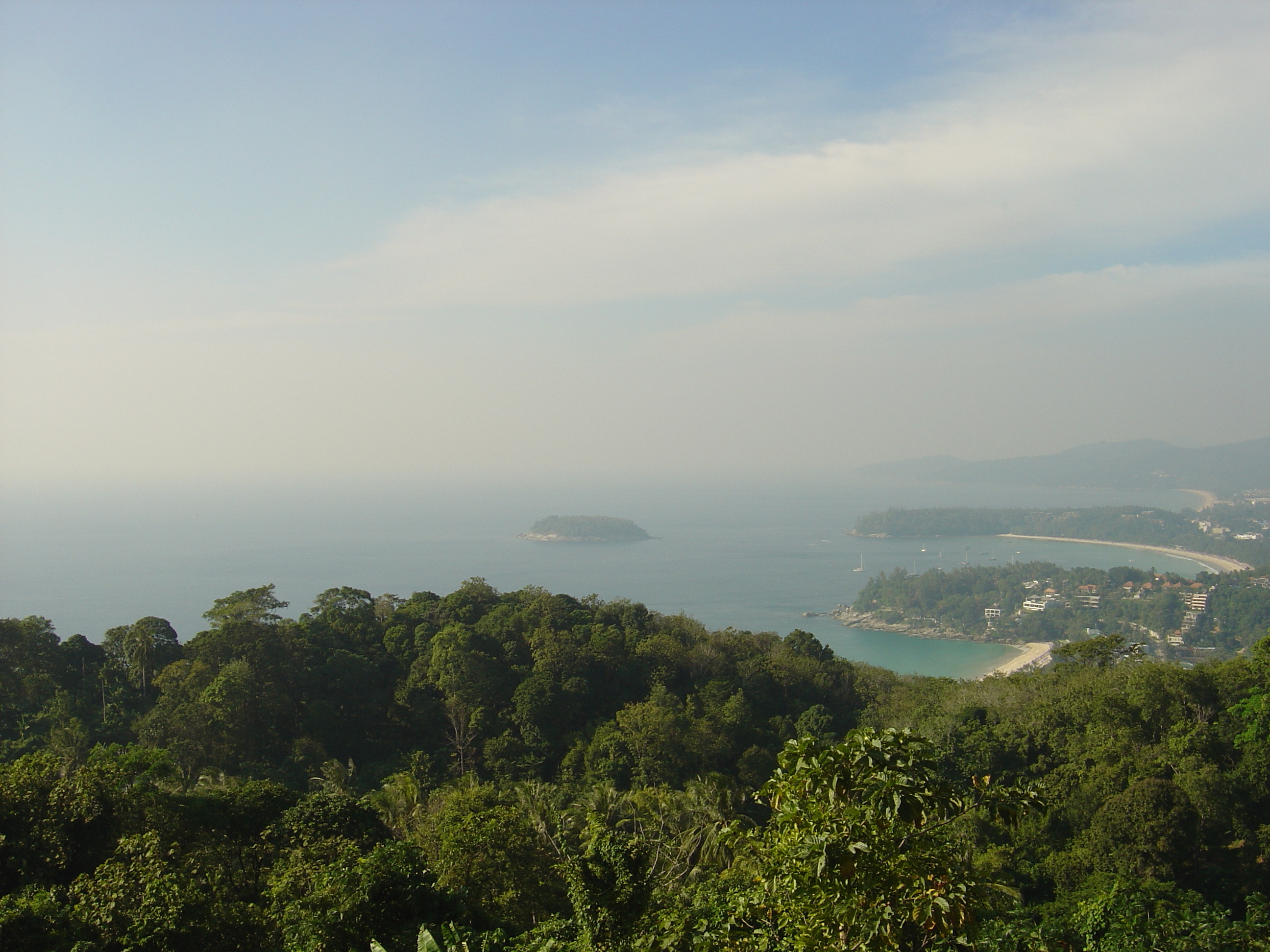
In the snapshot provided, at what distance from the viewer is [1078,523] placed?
116750mm

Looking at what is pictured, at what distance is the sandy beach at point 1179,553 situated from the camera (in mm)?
85000

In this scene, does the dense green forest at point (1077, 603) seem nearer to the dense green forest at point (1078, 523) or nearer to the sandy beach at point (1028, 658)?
the sandy beach at point (1028, 658)

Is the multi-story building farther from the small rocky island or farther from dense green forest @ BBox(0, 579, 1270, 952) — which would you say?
the small rocky island

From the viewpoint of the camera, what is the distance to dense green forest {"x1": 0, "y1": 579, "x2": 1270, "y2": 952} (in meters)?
4.15

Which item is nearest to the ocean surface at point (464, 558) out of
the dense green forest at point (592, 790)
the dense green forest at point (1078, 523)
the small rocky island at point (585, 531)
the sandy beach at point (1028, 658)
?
the sandy beach at point (1028, 658)

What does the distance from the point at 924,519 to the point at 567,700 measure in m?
108

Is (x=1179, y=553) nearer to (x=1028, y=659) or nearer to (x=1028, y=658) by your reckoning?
(x=1028, y=658)

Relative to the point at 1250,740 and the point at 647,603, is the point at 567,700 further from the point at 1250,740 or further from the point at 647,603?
the point at 647,603

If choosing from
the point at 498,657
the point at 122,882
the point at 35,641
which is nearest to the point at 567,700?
the point at 498,657

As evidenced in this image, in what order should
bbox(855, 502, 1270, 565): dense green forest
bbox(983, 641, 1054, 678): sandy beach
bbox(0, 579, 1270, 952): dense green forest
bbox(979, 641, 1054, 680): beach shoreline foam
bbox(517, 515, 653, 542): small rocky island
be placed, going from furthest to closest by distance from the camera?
bbox(517, 515, 653, 542): small rocky island < bbox(855, 502, 1270, 565): dense green forest < bbox(983, 641, 1054, 678): sandy beach < bbox(979, 641, 1054, 680): beach shoreline foam < bbox(0, 579, 1270, 952): dense green forest

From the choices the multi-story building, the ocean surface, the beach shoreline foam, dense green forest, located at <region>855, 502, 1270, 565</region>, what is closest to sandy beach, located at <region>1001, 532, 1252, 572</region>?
dense green forest, located at <region>855, 502, 1270, 565</region>

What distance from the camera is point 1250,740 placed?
15125 mm

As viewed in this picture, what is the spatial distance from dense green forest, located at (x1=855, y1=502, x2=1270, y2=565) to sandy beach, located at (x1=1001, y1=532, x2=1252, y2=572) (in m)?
1.03

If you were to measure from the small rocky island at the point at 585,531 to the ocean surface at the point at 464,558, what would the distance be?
2.84m
